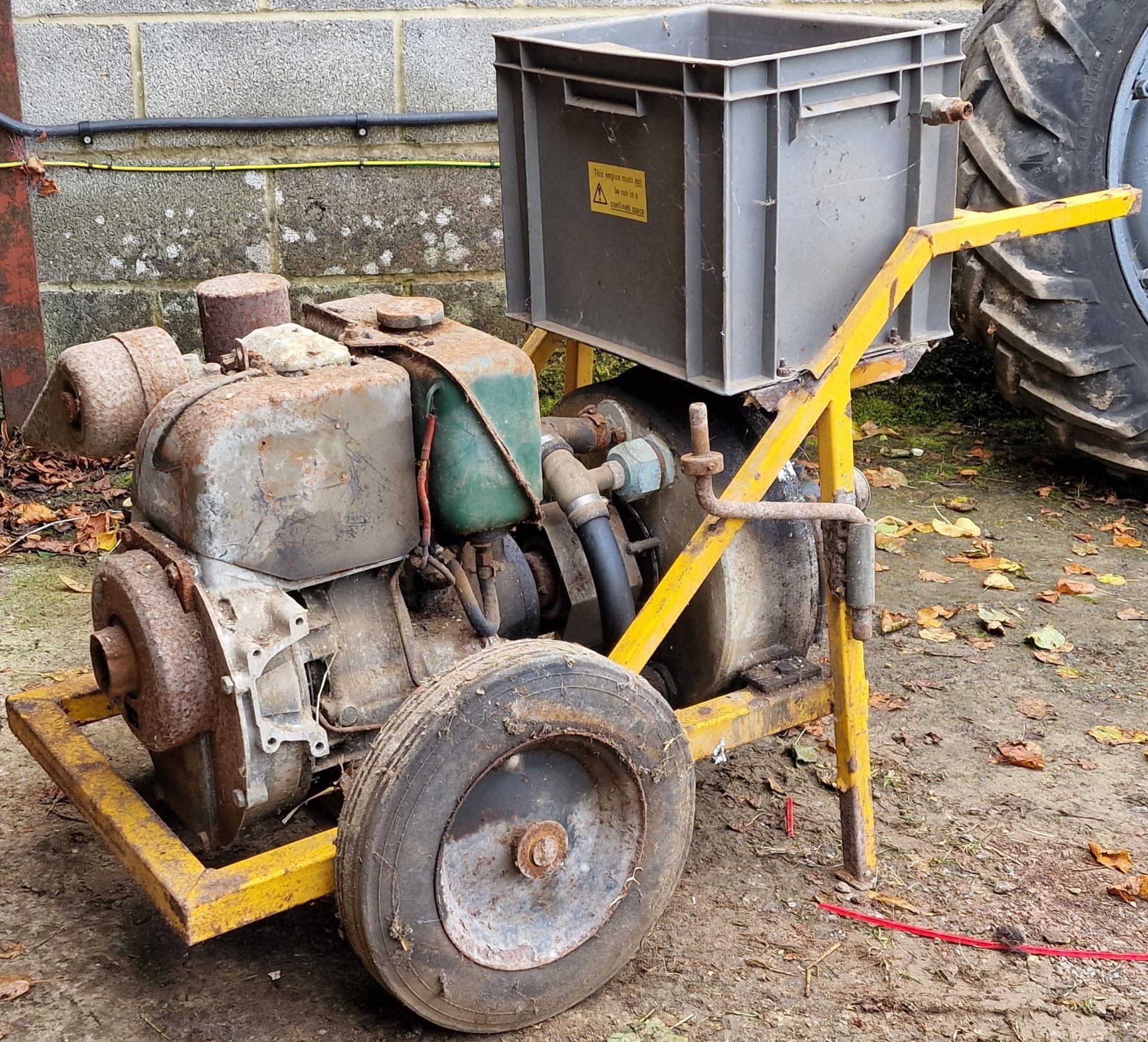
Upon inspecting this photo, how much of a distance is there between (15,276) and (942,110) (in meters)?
3.85

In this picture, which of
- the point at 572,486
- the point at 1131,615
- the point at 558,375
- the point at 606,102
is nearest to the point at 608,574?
the point at 572,486

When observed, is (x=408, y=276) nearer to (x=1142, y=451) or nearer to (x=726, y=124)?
(x=1142, y=451)

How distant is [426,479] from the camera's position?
2.87 meters

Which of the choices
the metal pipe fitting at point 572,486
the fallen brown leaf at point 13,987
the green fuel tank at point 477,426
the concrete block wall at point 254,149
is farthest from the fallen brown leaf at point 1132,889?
the concrete block wall at point 254,149

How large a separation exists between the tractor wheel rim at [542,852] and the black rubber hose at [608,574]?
0.44m

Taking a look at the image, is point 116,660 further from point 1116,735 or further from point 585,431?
point 1116,735

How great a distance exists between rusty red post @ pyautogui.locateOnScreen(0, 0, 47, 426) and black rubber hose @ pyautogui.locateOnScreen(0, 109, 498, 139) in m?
0.11

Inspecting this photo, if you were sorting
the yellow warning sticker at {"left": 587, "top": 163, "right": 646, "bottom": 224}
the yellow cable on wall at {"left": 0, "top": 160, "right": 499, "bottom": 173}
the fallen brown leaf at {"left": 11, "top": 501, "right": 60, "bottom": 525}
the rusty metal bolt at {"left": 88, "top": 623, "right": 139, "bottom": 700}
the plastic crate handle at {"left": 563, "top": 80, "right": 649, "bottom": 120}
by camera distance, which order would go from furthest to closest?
the yellow cable on wall at {"left": 0, "top": 160, "right": 499, "bottom": 173}
the fallen brown leaf at {"left": 11, "top": 501, "right": 60, "bottom": 525}
the yellow warning sticker at {"left": 587, "top": 163, "right": 646, "bottom": 224}
the plastic crate handle at {"left": 563, "top": 80, "right": 649, "bottom": 120}
the rusty metal bolt at {"left": 88, "top": 623, "right": 139, "bottom": 700}

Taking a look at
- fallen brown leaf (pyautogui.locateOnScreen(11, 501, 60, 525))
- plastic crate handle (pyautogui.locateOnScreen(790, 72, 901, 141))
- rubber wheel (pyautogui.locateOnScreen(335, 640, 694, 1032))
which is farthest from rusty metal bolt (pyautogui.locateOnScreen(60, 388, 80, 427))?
fallen brown leaf (pyautogui.locateOnScreen(11, 501, 60, 525))

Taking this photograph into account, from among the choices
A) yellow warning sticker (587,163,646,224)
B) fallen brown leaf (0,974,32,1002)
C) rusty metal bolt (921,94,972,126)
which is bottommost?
fallen brown leaf (0,974,32,1002)

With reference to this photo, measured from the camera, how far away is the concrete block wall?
17.6 feet

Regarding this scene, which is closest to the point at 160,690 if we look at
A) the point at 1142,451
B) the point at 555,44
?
the point at 555,44

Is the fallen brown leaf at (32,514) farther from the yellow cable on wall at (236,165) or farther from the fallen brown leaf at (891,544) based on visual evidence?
the fallen brown leaf at (891,544)

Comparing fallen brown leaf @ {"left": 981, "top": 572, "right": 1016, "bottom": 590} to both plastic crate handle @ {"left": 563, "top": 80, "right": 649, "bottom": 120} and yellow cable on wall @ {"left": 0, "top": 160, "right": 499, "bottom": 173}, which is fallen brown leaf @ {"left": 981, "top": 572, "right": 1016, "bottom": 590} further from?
yellow cable on wall @ {"left": 0, "top": 160, "right": 499, "bottom": 173}
